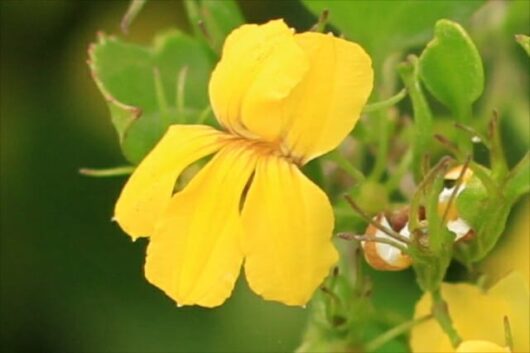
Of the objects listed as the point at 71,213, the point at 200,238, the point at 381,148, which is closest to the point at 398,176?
the point at 381,148

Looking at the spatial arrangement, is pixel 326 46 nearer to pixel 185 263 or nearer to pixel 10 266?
pixel 185 263

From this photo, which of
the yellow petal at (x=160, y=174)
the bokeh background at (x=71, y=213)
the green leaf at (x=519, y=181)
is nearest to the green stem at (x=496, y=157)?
the green leaf at (x=519, y=181)

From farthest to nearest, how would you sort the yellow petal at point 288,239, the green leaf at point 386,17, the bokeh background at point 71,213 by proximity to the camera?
the bokeh background at point 71,213
the green leaf at point 386,17
the yellow petal at point 288,239

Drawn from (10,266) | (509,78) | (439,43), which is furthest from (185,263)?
(10,266)

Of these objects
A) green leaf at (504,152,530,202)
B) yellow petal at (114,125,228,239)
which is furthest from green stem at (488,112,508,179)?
yellow petal at (114,125,228,239)

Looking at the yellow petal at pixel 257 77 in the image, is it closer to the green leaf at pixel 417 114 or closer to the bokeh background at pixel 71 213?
the green leaf at pixel 417 114
